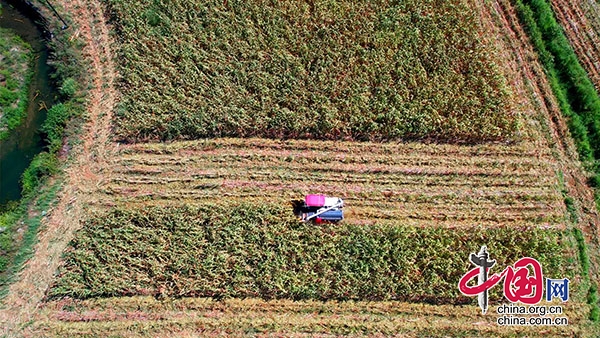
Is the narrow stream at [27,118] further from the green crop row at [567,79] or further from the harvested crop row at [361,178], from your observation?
the green crop row at [567,79]

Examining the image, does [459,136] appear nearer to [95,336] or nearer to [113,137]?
[113,137]

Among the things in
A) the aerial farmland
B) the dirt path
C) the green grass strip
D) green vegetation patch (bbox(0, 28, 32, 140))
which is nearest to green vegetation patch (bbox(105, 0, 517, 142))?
the aerial farmland

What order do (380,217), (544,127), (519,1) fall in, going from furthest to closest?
(519,1) → (544,127) → (380,217)

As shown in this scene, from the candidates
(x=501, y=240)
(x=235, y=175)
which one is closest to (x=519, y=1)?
(x=501, y=240)

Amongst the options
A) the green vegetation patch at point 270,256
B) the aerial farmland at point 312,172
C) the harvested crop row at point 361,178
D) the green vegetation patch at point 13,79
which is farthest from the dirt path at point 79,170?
the green vegetation patch at point 13,79

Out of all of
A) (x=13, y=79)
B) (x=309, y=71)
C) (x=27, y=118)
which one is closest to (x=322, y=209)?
(x=309, y=71)

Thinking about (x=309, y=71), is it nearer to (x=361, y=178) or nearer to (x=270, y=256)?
(x=361, y=178)

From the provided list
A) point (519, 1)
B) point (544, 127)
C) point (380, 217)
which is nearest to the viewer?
point (380, 217)
